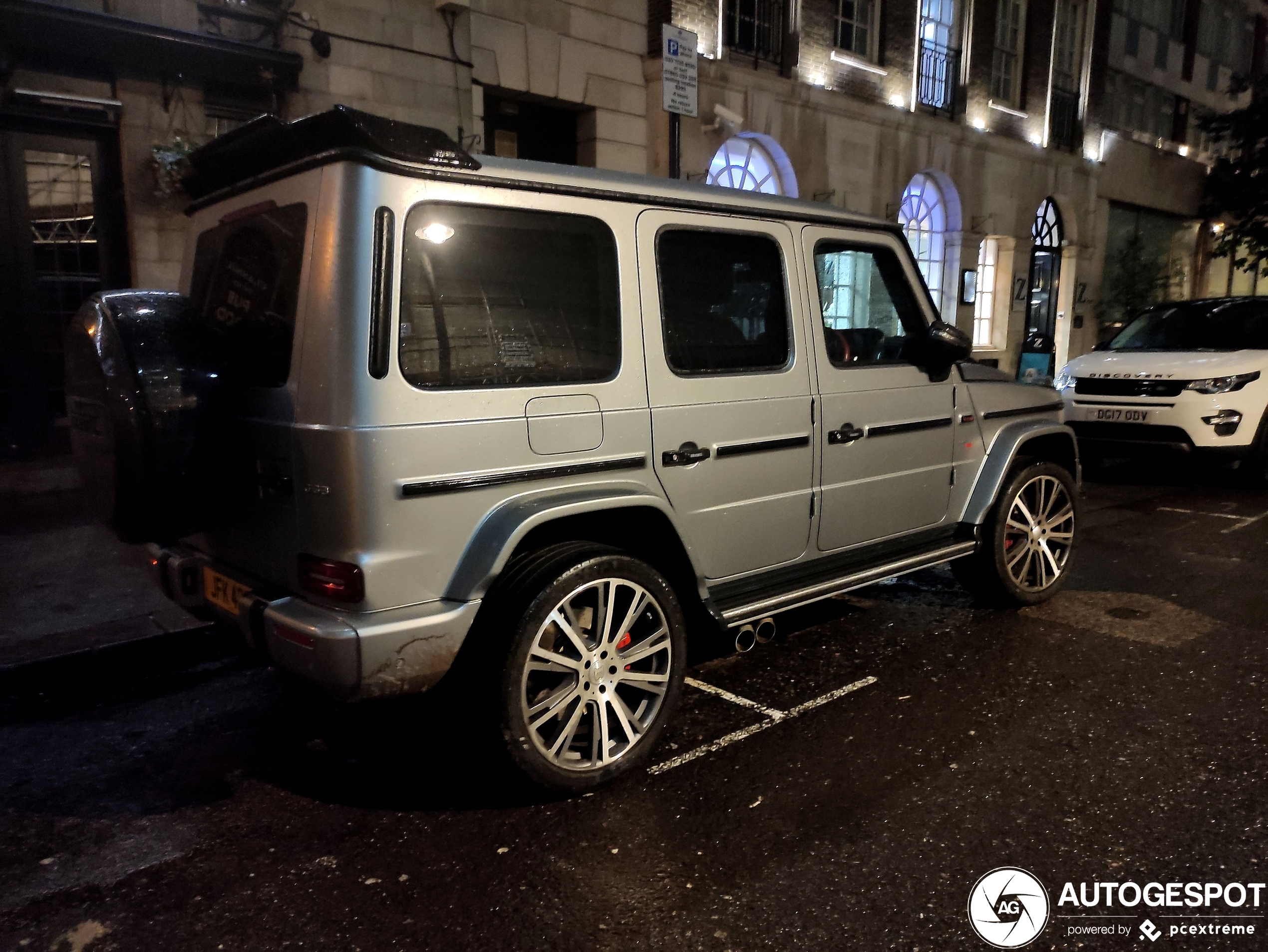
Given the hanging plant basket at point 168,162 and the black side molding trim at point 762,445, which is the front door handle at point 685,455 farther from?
the hanging plant basket at point 168,162

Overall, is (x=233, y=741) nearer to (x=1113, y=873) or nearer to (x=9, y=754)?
(x=9, y=754)

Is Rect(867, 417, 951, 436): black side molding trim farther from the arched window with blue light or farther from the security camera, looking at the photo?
the arched window with blue light

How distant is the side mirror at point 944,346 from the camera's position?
4.18 meters

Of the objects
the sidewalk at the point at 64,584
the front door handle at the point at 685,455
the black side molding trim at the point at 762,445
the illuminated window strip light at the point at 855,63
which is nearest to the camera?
the front door handle at the point at 685,455

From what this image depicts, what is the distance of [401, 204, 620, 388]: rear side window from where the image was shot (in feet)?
8.91

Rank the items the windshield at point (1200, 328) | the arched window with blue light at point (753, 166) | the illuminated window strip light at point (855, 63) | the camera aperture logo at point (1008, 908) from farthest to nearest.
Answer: the illuminated window strip light at point (855, 63)
the arched window with blue light at point (753, 166)
the windshield at point (1200, 328)
the camera aperture logo at point (1008, 908)

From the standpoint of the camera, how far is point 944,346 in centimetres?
419

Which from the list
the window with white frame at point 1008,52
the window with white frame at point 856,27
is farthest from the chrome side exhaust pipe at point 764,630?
the window with white frame at point 1008,52

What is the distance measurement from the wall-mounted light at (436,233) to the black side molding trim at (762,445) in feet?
4.31

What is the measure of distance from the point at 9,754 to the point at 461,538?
7.28 ft

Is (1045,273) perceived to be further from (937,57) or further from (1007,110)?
(937,57)

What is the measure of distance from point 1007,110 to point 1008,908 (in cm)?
1841

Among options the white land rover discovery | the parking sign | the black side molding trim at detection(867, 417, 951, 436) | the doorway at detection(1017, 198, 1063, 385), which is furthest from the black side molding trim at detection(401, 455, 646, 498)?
the doorway at detection(1017, 198, 1063, 385)

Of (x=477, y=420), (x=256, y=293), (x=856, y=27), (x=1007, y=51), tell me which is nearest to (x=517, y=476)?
(x=477, y=420)
